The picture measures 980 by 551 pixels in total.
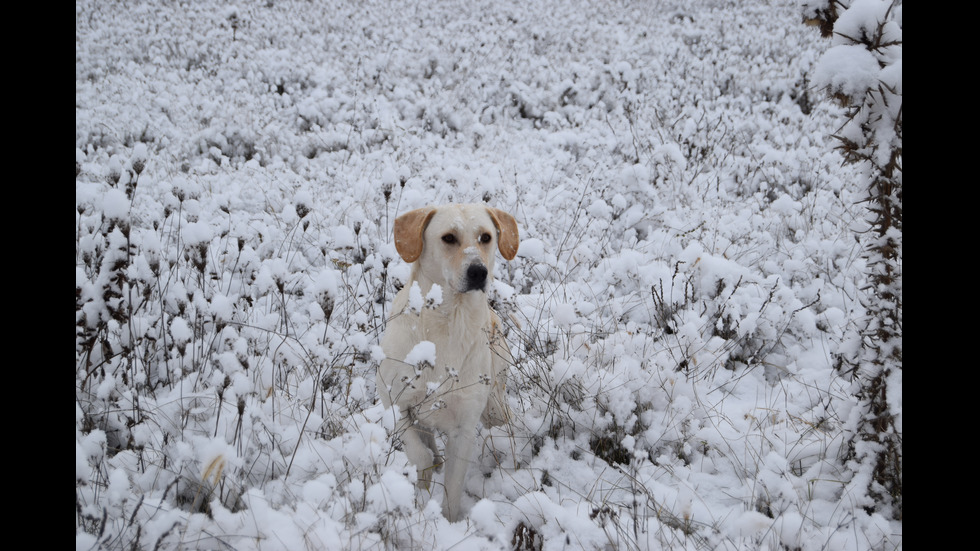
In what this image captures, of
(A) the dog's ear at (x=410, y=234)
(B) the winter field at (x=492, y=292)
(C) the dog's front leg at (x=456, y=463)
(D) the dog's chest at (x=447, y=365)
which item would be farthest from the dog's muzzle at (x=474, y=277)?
(C) the dog's front leg at (x=456, y=463)

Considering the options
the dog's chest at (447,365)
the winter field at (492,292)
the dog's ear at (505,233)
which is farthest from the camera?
the dog's ear at (505,233)

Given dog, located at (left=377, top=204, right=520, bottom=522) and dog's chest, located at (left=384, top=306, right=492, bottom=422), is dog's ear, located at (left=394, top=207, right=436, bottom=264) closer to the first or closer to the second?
dog, located at (left=377, top=204, right=520, bottom=522)

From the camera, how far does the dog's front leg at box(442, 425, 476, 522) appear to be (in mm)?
2520

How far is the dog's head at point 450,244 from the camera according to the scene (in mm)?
2607

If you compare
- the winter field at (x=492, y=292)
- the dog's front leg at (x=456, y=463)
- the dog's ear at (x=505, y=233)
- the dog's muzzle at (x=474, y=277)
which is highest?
the dog's ear at (x=505, y=233)

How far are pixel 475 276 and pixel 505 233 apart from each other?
456 millimetres

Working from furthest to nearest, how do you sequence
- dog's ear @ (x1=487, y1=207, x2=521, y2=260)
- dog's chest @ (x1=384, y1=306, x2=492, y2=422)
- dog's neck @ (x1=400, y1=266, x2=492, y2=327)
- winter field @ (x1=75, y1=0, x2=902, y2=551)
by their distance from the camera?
dog's ear @ (x1=487, y1=207, x2=521, y2=260), dog's neck @ (x1=400, y1=266, x2=492, y2=327), dog's chest @ (x1=384, y1=306, x2=492, y2=422), winter field @ (x1=75, y1=0, x2=902, y2=551)

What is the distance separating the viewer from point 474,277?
102 inches

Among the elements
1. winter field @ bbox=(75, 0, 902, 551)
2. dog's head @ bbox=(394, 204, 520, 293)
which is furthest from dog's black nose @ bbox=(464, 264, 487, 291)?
winter field @ bbox=(75, 0, 902, 551)

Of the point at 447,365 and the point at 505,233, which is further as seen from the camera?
the point at 505,233

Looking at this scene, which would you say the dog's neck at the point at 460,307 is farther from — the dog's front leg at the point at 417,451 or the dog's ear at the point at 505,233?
the dog's front leg at the point at 417,451

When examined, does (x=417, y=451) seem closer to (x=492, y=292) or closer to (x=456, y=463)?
(x=456, y=463)

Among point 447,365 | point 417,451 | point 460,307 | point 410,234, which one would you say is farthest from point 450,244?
point 417,451
